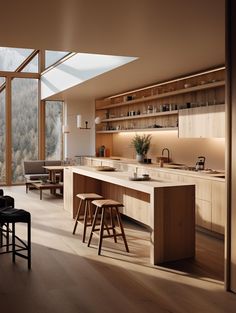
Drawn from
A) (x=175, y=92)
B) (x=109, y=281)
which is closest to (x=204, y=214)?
(x=109, y=281)

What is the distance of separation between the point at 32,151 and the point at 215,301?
8.37 m

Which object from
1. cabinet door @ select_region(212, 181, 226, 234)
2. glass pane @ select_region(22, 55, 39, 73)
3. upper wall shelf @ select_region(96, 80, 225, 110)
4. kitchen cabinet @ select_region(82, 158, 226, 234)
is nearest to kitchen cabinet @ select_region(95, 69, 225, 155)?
upper wall shelf @ select_region(96, 80, 225, 110)

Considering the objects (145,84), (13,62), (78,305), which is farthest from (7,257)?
(13,62)

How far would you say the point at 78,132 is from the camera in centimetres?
1080

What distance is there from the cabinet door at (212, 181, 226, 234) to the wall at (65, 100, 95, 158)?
585 cm

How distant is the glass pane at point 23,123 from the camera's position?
1067 centimetres

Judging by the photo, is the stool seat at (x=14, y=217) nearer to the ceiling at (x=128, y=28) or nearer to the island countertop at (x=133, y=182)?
the island countertop at (x=133, y=182)

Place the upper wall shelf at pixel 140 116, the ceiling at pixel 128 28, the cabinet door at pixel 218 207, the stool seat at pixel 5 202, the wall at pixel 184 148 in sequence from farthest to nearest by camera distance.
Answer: the upper wall shelf at pixel 140 116 < the wall at pixel 184 148 < the cabinet door at pixel 218 207 < the stool seat at pixel 5 202 < the ceiling at pixel 128 28

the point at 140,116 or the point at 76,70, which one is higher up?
the point at 76,70

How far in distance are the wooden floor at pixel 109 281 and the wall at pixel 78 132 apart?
224 inches

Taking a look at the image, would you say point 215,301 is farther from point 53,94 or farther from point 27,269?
point 53,94

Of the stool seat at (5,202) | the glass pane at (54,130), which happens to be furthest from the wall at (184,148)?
the stool seat at (5,202)

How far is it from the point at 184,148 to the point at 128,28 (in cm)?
346

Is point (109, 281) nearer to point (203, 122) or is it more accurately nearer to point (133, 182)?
point (133, 182)
